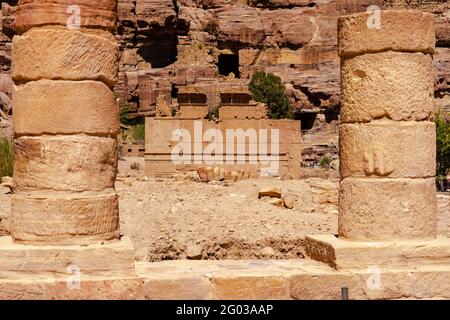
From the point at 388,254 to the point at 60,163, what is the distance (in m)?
3.41

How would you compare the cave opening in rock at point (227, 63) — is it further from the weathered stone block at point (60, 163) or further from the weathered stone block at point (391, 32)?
the weathered stone block at point (60, 163)

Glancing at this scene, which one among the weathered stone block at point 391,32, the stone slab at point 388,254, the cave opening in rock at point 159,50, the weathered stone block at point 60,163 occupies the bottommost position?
the stone slab at point 388,254

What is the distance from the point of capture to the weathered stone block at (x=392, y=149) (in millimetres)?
7598

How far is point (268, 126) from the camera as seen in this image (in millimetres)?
30906

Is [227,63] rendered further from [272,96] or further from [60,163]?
[60,163]

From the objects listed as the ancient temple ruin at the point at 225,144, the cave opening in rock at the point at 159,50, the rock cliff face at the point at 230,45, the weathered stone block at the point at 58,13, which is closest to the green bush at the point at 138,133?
the rock cliff face at the point at 230,45

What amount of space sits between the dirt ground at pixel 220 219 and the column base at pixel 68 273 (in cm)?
780

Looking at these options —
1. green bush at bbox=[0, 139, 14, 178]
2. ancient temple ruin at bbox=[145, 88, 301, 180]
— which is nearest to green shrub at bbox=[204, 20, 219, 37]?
ancient temple ruin at bbox=[145, 88, 301, 180]

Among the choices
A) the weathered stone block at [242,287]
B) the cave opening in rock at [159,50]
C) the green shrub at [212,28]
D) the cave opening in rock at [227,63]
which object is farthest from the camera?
the cave opening in rock at [159,50]

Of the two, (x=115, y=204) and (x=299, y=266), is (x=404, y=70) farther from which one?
(x=115, y=204)

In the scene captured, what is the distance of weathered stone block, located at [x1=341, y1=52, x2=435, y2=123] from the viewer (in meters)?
7.61

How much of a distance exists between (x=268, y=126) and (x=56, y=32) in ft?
78.8

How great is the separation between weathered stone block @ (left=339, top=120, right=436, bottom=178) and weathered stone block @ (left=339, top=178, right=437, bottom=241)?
97 mm

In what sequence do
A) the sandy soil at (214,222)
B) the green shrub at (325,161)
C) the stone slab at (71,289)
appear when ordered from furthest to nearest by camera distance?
the green shrub at (325,161) → the sandy soil at (214,222) → the stone slab at (71,289)
